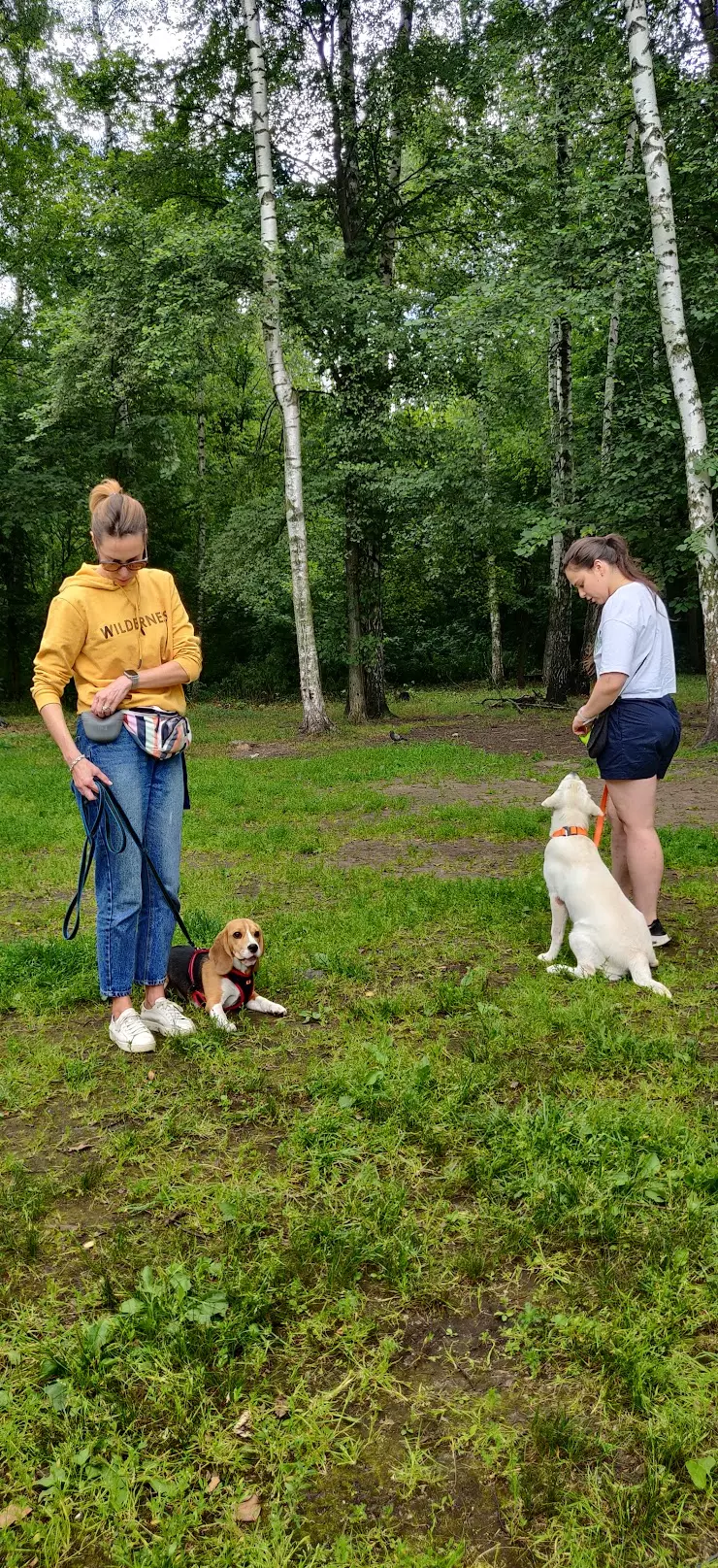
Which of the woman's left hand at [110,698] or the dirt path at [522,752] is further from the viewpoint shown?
the dirt path at [522,752]

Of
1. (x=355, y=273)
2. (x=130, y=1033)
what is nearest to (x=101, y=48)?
(x=355, y=273)

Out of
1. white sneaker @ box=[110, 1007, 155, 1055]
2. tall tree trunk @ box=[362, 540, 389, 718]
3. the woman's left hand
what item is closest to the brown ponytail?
the woman's left hand

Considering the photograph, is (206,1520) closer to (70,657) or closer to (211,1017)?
(211,1017)

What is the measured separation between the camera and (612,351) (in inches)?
645

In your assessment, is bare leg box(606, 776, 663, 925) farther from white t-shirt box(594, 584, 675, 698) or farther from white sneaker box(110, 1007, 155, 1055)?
white sneaker box(110, 1007, 155, 1055)

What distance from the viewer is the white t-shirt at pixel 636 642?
172 inches

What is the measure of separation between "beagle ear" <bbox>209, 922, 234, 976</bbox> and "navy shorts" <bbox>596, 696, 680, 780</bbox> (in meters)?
2.20

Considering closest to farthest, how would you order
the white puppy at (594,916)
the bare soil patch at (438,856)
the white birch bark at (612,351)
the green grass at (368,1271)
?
the green grass at (368,1271)
the white puppy at (594,916)
the bare soil patch at (438,856)
the white birch bark at (612,351)

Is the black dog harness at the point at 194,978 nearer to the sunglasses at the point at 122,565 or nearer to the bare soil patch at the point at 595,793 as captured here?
the sunglasses at the point at 122,565

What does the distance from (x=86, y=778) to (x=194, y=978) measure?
1.28 metres

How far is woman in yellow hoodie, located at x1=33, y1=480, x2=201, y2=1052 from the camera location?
3643 millimetres

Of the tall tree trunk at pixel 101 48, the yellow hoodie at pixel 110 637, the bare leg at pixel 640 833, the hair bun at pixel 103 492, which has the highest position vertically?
the tall tree trunk at pixel 101 48

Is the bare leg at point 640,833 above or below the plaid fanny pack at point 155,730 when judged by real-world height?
below

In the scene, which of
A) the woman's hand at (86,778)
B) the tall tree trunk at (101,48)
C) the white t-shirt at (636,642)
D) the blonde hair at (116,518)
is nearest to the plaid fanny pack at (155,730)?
the woman's hand at (86,778)
